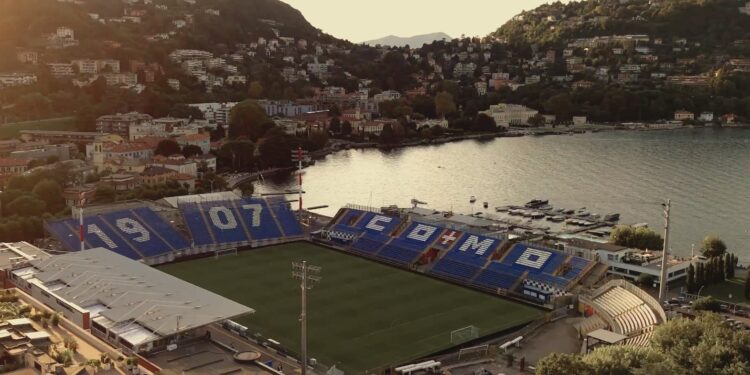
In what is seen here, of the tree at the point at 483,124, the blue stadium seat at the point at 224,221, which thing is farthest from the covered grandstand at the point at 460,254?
the tree at the point at 483,124

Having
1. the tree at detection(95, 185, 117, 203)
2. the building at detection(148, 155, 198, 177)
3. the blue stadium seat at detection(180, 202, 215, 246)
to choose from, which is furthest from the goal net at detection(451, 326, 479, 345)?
the building at detection(148, 155, 198, 177)

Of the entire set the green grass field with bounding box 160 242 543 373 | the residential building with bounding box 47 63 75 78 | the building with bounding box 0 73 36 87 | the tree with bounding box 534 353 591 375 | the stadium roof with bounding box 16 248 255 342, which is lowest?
the green grass field with bounding box 160 242 543 373

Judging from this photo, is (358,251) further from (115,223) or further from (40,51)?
(40,51)

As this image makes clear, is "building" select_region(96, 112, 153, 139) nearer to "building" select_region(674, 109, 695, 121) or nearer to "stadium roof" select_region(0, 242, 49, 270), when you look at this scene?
"stadium roof" select_region(0, 242, 49, 270)

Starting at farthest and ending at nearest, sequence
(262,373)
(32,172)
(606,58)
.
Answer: (606,58)
(32,172)
(262,373)

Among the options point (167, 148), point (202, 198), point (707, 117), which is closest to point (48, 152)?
point (167, 148)

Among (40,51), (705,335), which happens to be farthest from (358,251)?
(40,51)

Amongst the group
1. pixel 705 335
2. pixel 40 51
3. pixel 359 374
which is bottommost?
pixel 359 374
